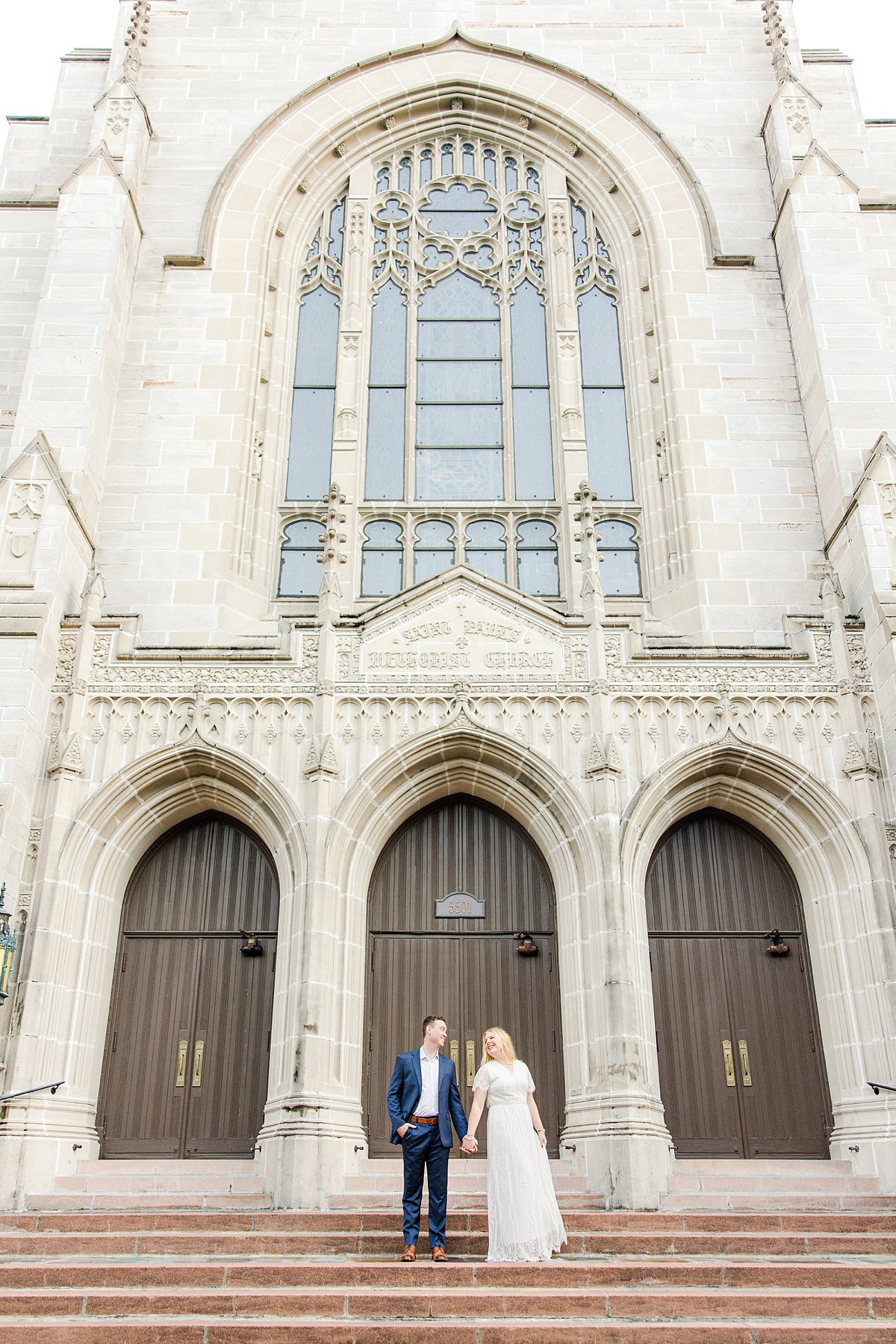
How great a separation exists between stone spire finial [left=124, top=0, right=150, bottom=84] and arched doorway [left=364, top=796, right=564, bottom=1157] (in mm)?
12497

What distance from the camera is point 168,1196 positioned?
32.8 feet

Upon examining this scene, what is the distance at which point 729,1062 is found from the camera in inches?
454

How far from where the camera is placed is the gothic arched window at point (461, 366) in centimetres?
1491

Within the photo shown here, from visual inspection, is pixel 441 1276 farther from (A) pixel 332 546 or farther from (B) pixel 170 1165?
(A) pixel 332 546

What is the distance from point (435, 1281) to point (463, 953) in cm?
506

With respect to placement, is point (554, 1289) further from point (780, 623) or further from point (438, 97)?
point (438, 97)

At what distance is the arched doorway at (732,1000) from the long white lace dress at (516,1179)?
420 cm

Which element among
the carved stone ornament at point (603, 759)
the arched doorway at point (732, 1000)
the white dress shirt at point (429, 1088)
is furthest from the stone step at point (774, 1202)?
the carved stone ornament at point (603, 759)

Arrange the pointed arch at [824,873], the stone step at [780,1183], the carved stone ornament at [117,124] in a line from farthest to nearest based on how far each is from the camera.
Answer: the carved stone ornament at [117,124]
the pointed arch at [824,873]
the stone step at [780,1183]

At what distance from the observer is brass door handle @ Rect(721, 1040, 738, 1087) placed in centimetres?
1147

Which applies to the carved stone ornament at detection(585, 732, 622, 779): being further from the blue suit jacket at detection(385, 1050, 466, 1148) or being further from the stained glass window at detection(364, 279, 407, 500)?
the stained glass window at detection(364, 279, 407, 500)

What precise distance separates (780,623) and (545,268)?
22.6 ft

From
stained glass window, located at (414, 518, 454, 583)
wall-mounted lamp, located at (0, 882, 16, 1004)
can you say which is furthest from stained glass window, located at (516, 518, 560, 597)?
wall-mounted lamp, located at (0, 882, 16, 1004)

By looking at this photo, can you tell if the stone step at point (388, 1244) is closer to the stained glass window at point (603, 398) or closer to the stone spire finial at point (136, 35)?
the stained glass window at point (603, 398)
